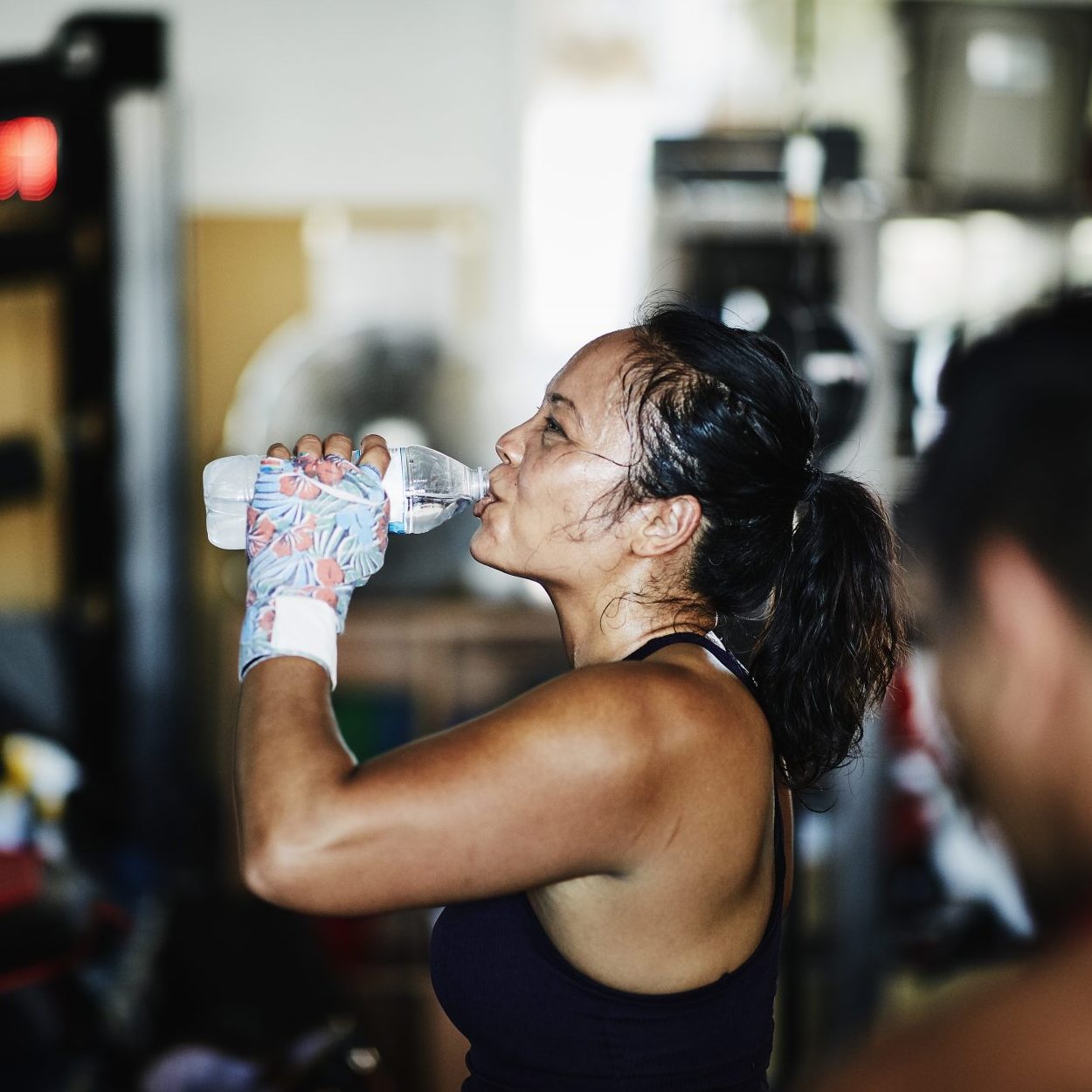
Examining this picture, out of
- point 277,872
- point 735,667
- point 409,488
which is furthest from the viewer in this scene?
A: point 409,488

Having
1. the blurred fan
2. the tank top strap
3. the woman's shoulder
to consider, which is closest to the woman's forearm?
the woman's shoulder

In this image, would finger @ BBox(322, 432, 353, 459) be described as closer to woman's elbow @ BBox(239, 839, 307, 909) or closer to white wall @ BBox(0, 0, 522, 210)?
woman's elbow @ BBox(239, 839, 307, 909)

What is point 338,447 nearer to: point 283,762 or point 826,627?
point 283,762

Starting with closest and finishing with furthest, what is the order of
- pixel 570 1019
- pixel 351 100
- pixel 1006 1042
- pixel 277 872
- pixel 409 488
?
1. pixel 1006 1042
2. pixel 277 872
3. pixel 570 1019
4. pixel 409 488
5. pixel 351 100

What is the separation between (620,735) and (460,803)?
0.14 m

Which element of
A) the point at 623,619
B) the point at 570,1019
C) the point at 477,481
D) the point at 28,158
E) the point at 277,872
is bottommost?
the point at 570,1019

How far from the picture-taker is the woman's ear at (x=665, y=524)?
1.22m

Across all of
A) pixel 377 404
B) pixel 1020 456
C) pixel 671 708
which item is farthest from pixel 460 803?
pixel 377 404

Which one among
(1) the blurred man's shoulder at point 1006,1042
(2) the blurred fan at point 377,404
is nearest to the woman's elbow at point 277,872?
(1) the blurred man's shoulder at point 1006,1042

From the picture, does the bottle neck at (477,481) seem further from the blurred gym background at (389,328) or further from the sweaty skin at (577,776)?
the blurred gym background at (389,328)

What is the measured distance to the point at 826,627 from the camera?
1.29 meters

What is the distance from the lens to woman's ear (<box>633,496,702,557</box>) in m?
1.22

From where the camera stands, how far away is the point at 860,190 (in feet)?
10.5

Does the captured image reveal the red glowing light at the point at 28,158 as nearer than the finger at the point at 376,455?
No
